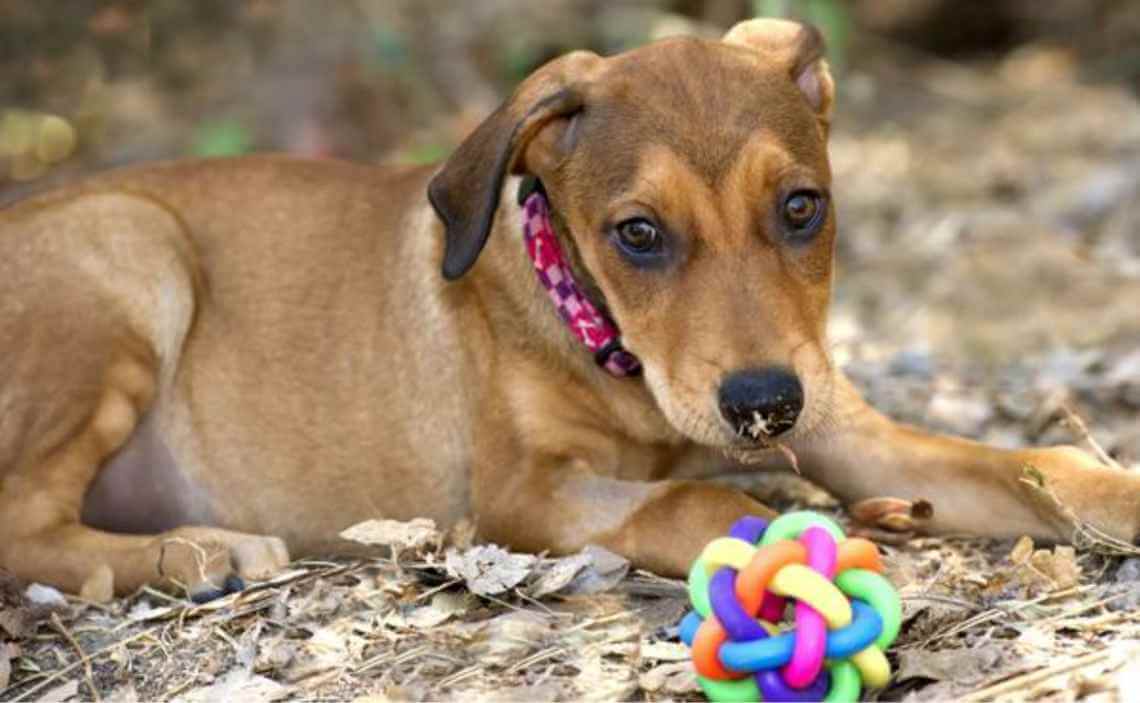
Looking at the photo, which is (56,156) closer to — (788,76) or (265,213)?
(265,213)

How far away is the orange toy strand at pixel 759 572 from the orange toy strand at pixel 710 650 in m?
0.09

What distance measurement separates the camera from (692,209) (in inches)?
204

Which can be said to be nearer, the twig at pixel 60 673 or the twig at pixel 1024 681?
the twig at pixel 1024 681

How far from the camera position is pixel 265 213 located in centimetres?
688

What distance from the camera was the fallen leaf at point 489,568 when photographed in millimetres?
5316

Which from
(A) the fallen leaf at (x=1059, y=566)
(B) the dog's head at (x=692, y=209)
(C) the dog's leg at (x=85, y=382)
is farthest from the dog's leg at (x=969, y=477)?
(C) the dog's leg at (x=85, y=382)

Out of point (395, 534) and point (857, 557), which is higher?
point (857, 557)

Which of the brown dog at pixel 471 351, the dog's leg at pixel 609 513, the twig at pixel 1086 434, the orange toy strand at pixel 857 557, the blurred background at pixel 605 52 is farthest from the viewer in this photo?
the blurred background at pixel 605 52

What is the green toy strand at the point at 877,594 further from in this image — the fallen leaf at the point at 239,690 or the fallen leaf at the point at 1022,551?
the fallen leaf at the point at 239,690

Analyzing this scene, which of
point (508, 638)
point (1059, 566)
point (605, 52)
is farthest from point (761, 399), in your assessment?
point (605, 52)

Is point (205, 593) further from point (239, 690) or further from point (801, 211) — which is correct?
point (801, 211)

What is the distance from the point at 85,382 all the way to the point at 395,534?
4.75 ft

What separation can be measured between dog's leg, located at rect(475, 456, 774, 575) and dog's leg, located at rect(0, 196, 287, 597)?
83 cm

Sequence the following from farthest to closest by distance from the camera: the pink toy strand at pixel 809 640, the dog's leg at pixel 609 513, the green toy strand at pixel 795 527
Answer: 1. the dog's leg at pixel 609 513
2. the green toy strand at pixel 795 527
3. the pink toy strand at pixel 809 640
